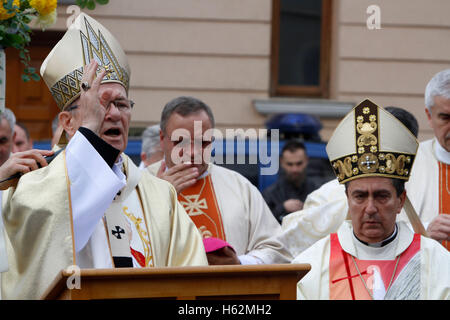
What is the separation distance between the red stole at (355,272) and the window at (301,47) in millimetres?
6736

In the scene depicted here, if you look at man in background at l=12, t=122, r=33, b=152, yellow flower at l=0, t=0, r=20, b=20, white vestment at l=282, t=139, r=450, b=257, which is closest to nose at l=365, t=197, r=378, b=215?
white vestment at l=282, t=139, r=450, b=257

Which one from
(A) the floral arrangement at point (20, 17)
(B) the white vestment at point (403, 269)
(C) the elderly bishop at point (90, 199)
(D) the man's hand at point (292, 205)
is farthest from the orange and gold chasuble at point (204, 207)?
(A) the floral arrangement at point (20, 17)

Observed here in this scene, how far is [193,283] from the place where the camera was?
274cm

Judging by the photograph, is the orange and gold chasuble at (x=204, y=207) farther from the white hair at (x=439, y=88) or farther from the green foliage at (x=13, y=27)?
the green foliage at (x=13, y=27)

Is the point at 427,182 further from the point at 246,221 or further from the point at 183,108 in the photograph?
the point at 183,108

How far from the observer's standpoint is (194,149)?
5102 mm

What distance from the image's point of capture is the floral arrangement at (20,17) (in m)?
3.71

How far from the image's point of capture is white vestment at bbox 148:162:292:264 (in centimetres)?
514

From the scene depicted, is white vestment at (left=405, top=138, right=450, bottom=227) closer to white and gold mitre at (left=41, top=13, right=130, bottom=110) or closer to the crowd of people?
the crowd of people

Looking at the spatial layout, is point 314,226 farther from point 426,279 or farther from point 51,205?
point 51,205

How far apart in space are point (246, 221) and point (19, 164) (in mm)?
2045
